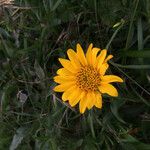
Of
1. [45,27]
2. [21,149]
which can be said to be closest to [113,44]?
[45,27]

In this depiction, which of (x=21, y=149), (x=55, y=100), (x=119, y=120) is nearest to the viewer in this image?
(x=119, y=120)

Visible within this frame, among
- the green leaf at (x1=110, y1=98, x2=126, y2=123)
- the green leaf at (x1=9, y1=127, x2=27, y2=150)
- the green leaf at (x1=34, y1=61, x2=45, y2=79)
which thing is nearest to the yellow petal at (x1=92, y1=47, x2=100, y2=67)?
the green leaf at (x1=110, y1=98, x2=126, y2=123)

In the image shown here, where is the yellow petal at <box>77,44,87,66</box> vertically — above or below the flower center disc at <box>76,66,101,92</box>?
above

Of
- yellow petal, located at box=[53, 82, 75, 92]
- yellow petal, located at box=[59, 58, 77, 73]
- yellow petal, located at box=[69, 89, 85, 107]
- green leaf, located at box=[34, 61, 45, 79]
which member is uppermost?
yellow petal, located at box=[59, 58, 77, 73]

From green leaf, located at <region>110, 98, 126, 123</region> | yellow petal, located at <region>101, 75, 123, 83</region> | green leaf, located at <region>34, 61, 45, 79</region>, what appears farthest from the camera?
green leaf, located at <region>34, 61, 45, 79</region>

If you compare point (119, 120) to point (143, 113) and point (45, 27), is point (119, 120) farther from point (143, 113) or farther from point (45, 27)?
point (45, 27)

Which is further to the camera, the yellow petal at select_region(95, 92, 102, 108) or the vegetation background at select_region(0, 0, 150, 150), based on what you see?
the vegetation background at select_region(0, 0, 150, 150)

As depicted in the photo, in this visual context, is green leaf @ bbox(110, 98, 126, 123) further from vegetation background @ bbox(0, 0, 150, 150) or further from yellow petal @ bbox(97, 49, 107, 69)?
yellow petal @ bbox(97, 49, 107, 69)

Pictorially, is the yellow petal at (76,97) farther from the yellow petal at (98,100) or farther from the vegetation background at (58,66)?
the vegetation background at (58,66)
